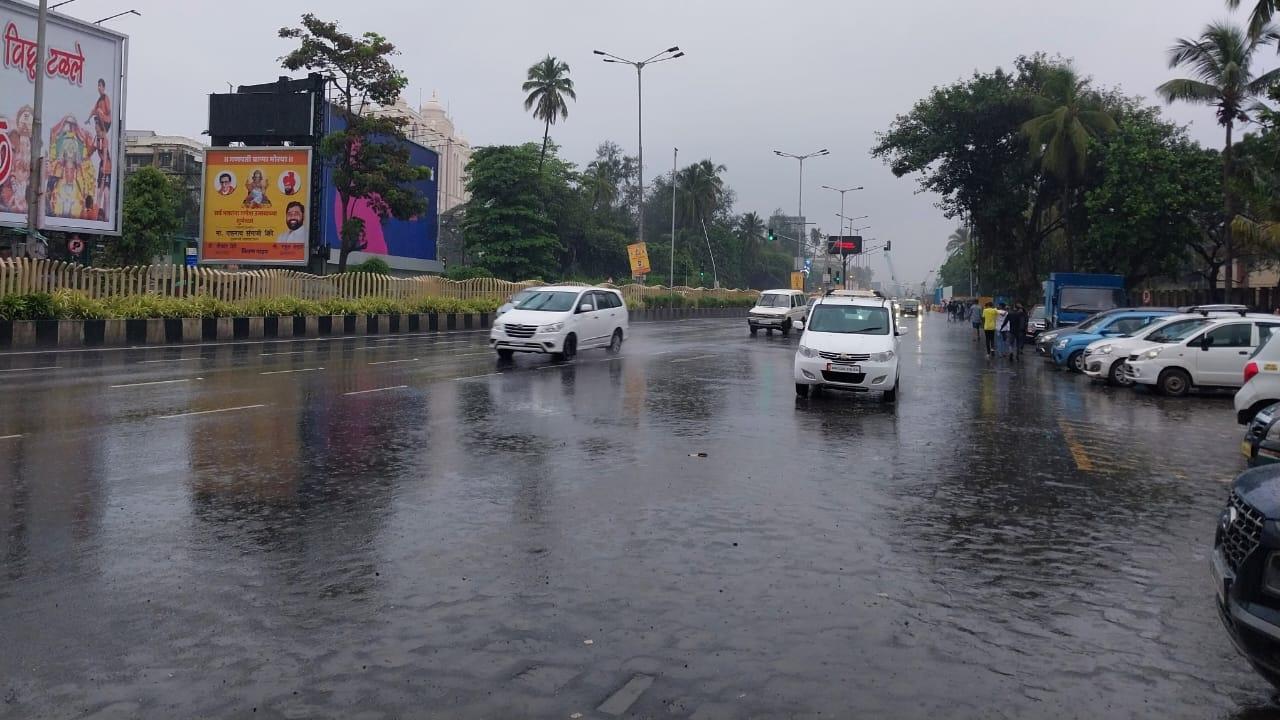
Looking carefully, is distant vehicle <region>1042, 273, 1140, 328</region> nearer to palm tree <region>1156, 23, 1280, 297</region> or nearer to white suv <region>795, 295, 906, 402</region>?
palm tree <region>1156, 23, 1280, 297</region>

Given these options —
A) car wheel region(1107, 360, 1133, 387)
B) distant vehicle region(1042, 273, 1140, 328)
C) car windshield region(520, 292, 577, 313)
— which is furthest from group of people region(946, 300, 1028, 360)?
car windshield region(520, 292, 577, 313)

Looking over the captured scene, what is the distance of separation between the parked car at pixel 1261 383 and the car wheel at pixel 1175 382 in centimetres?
587

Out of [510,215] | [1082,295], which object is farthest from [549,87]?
[1082,295]

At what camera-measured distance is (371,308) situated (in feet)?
114

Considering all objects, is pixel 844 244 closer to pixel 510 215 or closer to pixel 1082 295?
pixel 510 215

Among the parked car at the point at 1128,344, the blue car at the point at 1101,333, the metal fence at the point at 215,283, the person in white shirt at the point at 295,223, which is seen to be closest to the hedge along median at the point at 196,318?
the metal fence at the point at 215,283

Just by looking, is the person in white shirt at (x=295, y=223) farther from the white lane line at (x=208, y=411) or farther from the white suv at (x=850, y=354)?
the white lane line at (x=208, y=411)

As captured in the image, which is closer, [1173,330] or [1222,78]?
[1173,330]

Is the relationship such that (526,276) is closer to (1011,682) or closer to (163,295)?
(163,295)

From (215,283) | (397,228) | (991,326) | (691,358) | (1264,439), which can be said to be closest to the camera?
(1264,439)

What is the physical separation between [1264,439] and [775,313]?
103 feet

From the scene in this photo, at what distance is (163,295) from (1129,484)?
25.1m

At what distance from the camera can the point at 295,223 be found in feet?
147

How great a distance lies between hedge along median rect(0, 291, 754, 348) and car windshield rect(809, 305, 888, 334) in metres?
17.1
